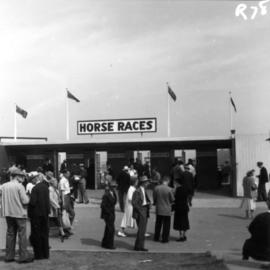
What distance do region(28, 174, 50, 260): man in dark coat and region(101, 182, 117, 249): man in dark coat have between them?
1.74m

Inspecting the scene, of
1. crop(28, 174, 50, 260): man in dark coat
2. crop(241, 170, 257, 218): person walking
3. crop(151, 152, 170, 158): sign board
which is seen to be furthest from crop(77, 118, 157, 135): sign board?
crop(28, 174, 50, 260): man in dark coat

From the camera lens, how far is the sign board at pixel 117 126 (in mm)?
30078

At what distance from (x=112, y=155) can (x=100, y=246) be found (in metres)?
19.3

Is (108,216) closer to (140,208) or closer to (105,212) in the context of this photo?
(105,212)

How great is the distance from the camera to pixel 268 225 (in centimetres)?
823

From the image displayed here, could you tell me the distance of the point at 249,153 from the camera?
2358 centimetres

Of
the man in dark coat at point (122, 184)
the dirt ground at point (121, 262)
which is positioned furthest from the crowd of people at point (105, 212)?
the man in dark coat at point (122, 184)

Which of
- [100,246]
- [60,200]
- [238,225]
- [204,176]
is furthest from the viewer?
[204,176]

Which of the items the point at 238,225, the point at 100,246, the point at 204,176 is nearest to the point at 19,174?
the point at 100,246

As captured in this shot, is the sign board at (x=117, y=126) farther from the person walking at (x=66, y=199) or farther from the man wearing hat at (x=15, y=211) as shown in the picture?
the man wearing hat at (x=15, y=211)

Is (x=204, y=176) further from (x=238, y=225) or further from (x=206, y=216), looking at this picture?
(x=238, y=225)

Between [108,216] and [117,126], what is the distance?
1912 cm

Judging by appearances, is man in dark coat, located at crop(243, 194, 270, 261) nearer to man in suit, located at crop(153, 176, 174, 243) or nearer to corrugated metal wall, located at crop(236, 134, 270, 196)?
man in suit, located at crop(153, 176, 174, 243)

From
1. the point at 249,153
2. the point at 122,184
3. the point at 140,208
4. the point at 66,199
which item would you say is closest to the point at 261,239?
the point at 140,208
